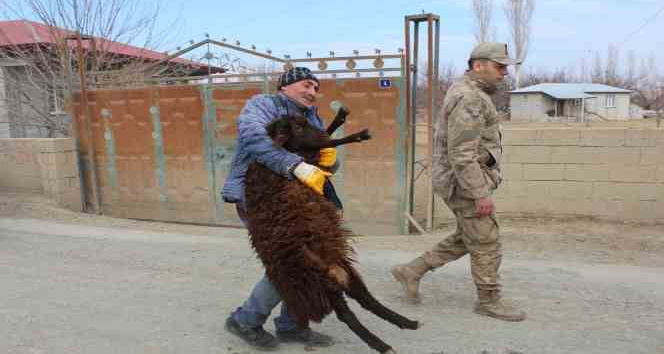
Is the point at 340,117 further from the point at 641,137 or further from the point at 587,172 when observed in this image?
the point at 641,137

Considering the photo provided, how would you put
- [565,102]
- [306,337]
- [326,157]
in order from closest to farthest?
[326,157] → [306,337] → [565,102]

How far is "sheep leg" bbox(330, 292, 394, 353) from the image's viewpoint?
2760 millimetres

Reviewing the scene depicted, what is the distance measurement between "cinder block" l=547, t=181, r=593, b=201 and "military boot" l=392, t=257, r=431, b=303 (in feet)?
10.5

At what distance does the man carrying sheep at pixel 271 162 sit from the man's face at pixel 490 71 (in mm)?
1145

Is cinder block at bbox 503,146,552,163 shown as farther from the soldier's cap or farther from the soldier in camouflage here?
the soldier's cap

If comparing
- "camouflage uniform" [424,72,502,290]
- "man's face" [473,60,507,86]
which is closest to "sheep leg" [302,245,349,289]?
"camouflage uniform" [424,72,502,290]

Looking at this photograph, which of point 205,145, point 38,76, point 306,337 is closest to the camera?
point 306,337

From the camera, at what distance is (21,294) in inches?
169

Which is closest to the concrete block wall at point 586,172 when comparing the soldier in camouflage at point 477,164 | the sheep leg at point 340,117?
the soldier in camouflage at point 477,164

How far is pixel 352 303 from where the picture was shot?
12.6 ft

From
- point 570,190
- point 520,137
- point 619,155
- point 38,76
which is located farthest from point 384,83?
point 38,76

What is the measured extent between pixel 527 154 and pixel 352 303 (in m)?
3.62

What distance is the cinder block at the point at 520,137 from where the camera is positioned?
6.39m

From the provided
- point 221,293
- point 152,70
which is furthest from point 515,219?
point 152,70
